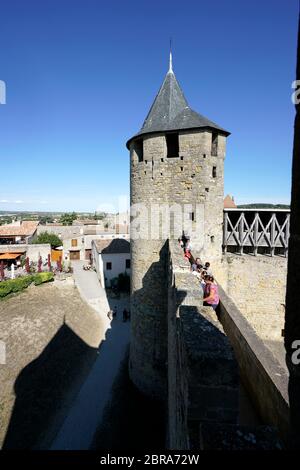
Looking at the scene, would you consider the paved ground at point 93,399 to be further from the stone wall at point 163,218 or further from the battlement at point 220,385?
the battlement at point 220,385

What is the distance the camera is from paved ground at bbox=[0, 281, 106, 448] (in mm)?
9156

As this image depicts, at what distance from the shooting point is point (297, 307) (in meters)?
1.36

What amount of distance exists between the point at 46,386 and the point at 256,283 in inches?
371

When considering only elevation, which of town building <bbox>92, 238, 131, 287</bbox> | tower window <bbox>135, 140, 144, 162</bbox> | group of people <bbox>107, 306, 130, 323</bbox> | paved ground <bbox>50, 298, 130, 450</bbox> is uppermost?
tower window <bbox>135, 140, 144, 162</bbox>

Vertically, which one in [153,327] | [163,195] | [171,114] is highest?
[171,114]

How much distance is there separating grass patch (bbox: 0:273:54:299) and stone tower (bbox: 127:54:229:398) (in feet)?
44.9

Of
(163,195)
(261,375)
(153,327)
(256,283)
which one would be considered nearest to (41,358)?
(153,327)

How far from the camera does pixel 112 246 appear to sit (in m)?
24.2

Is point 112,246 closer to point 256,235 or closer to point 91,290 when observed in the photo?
point 91,290

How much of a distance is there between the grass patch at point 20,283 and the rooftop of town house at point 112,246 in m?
4.93

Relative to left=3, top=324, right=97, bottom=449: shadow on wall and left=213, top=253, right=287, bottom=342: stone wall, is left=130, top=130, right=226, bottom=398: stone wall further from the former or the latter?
left=3, top=324, right=97, bottom=449: shadow on wall

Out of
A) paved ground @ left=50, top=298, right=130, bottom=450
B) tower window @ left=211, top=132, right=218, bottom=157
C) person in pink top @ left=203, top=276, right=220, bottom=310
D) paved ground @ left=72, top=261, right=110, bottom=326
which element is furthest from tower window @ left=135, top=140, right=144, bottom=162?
paved ground @ left=72, top=261, right=110, bottom=326
